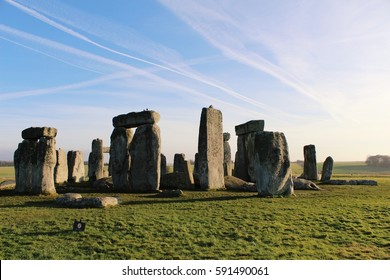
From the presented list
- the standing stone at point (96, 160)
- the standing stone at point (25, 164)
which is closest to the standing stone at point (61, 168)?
the standing stone at point (96, 160)

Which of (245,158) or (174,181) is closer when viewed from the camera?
(174,181)

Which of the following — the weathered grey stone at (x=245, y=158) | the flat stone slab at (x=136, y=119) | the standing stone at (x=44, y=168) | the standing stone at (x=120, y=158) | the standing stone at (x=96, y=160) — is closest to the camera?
the standing stone at (x=44, y=168)

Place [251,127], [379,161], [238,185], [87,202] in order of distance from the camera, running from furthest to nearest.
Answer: [379,161]
[251,127]
[238,185]
[87,202]

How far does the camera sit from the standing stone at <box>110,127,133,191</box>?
58.5ft

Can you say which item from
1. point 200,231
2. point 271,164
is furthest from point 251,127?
point 200,231

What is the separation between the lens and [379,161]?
2827 inches

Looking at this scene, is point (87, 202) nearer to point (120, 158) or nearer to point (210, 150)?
point (120, 158)

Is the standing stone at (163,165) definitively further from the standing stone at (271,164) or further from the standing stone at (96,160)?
the standing stone at (271,164)

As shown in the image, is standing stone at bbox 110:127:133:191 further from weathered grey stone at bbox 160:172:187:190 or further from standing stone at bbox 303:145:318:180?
standing stone at bbox 303:145:318:180

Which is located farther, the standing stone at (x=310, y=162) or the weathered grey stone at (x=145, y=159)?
the standing stone at (x=310, y=162)

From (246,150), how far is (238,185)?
17.1ft

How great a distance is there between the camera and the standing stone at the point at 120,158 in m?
17.8

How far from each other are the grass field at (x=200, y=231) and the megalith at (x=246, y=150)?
995 centimetres

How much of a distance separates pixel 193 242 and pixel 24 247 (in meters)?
3.34
